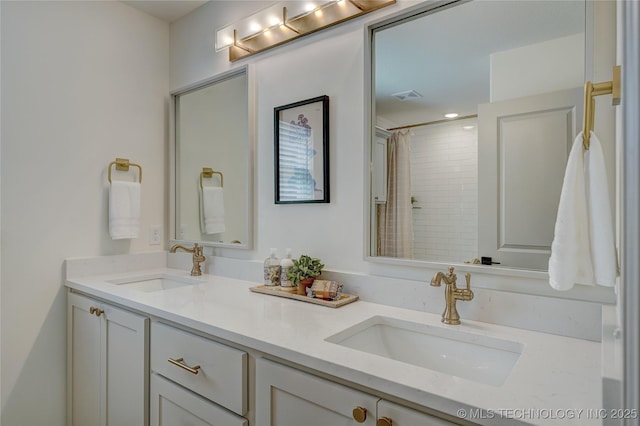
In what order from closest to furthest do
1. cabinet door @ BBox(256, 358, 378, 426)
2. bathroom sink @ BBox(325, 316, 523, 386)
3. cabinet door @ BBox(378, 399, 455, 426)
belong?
cabinet door @ BBox(378, 399, 455, 426) → cabinet door @ BBox(256, 358, 378, 426) → bathroom sink @ BBox(325, 316, 523, 386)

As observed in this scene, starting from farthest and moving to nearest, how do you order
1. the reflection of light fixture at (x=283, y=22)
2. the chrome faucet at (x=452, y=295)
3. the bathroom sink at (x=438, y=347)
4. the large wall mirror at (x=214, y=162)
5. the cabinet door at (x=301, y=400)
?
the large wall mirror at (x=214, y=162) → the reflection of light fixture at (x=283, y=22) → the chrome faucet at (x=452, y=295) → the bathroom sink at (x=438, y=347) → the cabinet door at (x=301, y=400)

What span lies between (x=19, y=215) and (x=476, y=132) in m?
1.99

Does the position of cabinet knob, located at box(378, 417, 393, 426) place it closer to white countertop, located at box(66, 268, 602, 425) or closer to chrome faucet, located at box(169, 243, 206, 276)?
white countertop, located at box(66, 268, 602, 425)

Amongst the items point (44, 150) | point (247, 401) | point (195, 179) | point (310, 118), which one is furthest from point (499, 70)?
point (44, 150)

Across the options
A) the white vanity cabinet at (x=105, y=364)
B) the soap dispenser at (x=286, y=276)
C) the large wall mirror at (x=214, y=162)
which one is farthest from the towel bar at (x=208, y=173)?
the white vanity cabinet at (x=105, y=364)

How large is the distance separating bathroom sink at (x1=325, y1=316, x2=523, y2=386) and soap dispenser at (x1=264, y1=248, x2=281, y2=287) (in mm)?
555

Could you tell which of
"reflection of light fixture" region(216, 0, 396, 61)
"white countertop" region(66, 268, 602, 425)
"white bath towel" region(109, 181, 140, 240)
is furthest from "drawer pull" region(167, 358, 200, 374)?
"reflection of light fixture" region(216, 0, 396, 61)

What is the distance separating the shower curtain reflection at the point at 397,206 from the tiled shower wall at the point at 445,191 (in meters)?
0.03

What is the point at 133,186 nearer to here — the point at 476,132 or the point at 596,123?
the point at 476,132

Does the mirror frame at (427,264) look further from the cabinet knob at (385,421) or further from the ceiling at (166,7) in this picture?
the ceiling at (166,7)

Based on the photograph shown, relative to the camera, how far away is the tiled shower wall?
1.22 metres

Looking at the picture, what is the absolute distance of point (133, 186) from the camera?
2070mm

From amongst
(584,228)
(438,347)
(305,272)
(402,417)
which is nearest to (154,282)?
(305,272)

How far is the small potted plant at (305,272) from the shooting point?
1.49m
